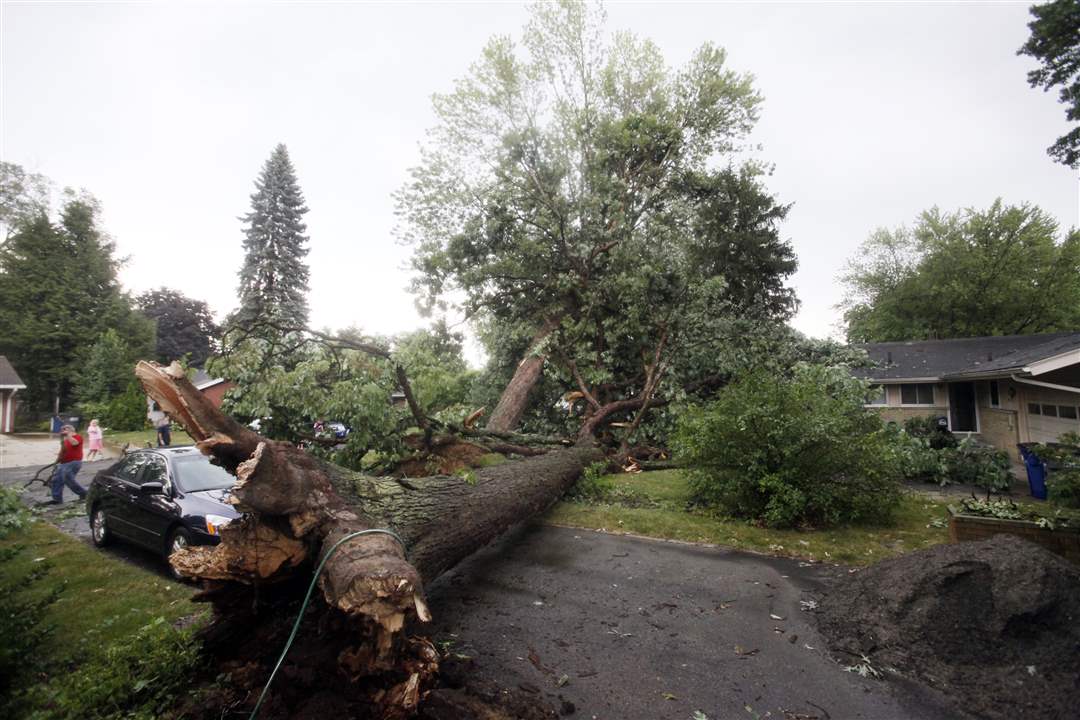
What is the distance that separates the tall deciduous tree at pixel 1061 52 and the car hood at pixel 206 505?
17.0 metres

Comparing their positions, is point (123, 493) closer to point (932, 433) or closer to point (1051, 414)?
point (932, 433)

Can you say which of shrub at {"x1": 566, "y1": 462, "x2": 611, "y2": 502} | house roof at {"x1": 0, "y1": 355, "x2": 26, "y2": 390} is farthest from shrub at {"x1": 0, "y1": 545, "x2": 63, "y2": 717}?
house roof at {"x1": 0, "y1": 355, "x2": 26, "y2": 390}

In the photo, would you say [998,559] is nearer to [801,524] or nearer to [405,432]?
[801,524]

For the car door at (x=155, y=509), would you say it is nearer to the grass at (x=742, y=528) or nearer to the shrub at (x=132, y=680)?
the shrub at (x=132, y=680)

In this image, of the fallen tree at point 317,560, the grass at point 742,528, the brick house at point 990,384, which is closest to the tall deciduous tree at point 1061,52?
the brick house at point 990,384

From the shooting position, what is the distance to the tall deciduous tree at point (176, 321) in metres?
37.4

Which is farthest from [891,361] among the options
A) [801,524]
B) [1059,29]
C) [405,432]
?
[405,432]

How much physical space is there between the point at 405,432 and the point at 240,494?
4.28 meters

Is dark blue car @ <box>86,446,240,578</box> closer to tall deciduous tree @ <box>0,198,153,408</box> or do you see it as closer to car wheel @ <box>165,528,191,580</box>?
car wheel @ <box>165,528,191,580</box>

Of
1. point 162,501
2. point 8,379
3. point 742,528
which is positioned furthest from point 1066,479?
point 8,379

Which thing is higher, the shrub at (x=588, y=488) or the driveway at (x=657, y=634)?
the shrub at (x=588, y=488)

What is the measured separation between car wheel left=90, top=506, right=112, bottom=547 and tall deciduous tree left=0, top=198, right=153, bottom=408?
1133 inches

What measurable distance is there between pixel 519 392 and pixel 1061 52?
13968mm

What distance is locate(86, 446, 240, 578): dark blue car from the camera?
5.18m
